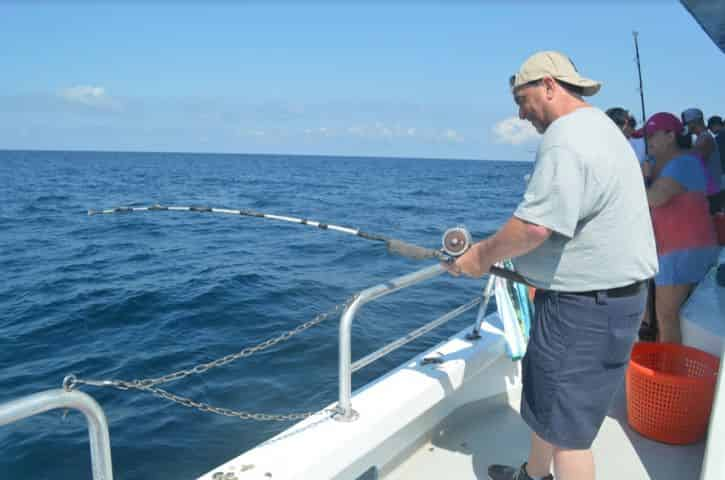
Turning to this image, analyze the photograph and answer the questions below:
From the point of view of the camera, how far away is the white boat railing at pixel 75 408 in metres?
1.20

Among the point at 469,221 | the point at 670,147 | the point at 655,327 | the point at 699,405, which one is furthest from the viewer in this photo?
the point at 469,221

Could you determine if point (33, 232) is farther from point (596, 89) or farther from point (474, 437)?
point (596, 89)

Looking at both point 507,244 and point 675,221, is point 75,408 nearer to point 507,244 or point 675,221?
point 507,244

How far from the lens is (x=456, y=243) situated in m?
2.14

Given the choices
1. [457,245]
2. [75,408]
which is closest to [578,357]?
[457,245]

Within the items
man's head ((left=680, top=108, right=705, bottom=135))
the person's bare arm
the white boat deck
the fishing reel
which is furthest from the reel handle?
man's head ((left=680, top=108, right=705, bottom=135))

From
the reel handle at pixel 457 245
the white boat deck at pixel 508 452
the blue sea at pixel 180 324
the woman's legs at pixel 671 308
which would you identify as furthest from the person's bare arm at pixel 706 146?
the blue sea at pixel 180 324

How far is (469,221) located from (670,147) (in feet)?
43.2

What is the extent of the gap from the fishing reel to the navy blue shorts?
1.30ft

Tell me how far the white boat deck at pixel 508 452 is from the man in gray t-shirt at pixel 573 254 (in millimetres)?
727

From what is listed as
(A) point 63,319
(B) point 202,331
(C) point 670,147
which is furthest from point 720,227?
(A) point 63,319

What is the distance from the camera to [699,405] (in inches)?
99.5

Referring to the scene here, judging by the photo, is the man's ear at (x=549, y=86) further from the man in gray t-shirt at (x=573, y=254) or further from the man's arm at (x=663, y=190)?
the man's arm at (x=663, y=190)

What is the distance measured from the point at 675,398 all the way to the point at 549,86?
5.93 ft
